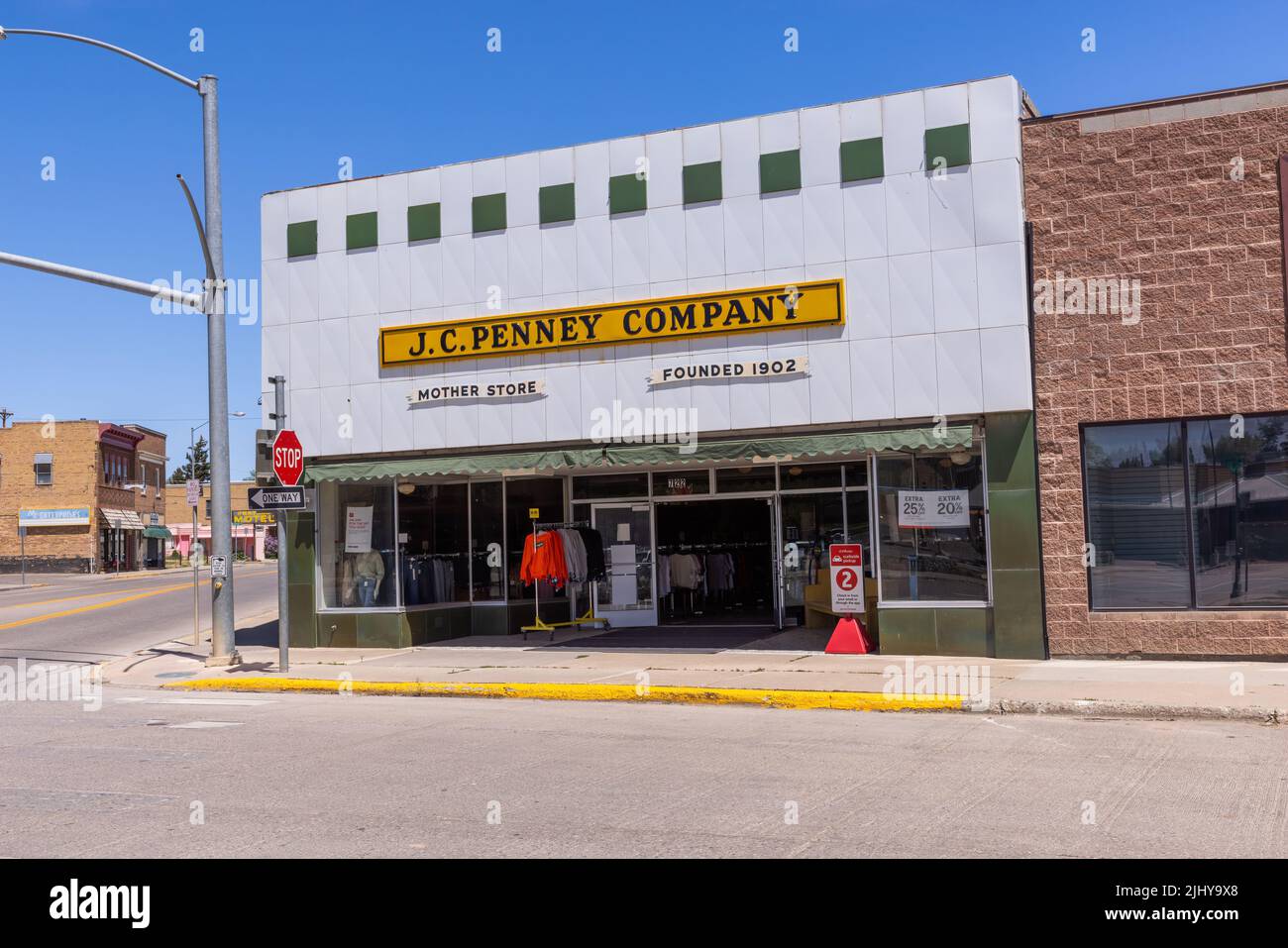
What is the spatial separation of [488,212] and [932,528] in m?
8.75

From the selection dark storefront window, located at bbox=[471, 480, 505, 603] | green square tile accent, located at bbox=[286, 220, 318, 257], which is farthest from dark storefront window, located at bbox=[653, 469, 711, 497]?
green square tile accent, located at bbox=[286, 220, 318, 257]

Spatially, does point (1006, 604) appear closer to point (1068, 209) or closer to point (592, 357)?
point (1068, 209)

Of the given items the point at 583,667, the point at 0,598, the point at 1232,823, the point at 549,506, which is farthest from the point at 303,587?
the point at 0,598

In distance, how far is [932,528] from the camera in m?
16.8

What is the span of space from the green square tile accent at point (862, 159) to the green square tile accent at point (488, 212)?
566 centimetres

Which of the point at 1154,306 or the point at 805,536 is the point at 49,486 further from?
the point at 1154,306

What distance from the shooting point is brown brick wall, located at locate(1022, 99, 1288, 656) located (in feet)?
50.3

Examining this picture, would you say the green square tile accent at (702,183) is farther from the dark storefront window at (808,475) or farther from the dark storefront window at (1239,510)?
the dark storefront window at (1239,510)

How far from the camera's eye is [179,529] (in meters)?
96.4

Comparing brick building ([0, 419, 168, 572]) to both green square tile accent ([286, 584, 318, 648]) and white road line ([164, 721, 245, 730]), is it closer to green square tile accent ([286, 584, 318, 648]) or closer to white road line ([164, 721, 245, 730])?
green square tile accent ([286, 584, 318, 648])

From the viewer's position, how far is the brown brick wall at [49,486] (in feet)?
213

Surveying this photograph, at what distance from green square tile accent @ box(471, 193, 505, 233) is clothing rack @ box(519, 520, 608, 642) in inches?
205

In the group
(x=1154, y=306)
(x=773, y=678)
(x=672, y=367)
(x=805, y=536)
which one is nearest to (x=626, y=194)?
(x=672, y=367)
